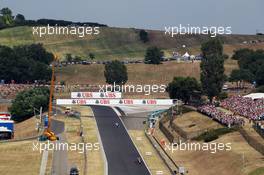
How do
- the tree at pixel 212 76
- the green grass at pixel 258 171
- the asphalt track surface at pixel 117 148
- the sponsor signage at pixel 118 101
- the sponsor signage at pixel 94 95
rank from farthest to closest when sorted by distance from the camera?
the sponsor signage at pixel 94 95, the sponsor signage at pixel 118 101, the tree at pixel 212 76, the asphalt track surface at pixel 117 148, the green grass at pixel 258 171

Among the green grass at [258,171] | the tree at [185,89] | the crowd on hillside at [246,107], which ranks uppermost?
the tree at [185,89]

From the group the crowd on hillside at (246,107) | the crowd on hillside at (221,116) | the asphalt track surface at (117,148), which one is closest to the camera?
the asphalt track surface at (117,148)

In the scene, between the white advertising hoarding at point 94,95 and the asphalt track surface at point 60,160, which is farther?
the white advertising hoarding at point 94,95

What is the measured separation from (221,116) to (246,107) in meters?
7.62

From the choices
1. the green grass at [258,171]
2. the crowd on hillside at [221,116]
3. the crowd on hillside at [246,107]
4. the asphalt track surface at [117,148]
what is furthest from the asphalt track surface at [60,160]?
the crowd on hillside at [246,107]

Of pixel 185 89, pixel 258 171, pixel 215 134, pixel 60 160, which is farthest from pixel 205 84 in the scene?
pixel 258 171

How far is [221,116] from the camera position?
113 metres

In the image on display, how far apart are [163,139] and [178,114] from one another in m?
23.5

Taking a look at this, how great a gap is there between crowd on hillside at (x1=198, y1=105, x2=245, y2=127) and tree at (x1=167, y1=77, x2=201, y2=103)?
22.2 m

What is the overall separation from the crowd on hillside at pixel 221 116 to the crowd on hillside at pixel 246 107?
196 cm

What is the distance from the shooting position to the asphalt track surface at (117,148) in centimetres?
8219

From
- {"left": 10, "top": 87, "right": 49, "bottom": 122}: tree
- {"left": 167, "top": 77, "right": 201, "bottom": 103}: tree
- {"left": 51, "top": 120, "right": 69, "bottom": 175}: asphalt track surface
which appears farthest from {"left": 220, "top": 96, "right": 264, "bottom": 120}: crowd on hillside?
{"left": 10, "top": 87, "right": 49, "bottom": 122}: tree

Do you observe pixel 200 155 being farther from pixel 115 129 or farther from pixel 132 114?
pixel 132 114

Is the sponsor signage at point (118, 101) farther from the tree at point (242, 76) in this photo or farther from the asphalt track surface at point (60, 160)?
the tree at point (242, 76)
